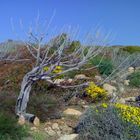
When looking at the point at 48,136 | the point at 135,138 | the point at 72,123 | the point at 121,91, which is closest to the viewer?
the point at 135,138

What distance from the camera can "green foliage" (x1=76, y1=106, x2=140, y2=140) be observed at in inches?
329

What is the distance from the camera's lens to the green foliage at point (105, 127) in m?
8.35

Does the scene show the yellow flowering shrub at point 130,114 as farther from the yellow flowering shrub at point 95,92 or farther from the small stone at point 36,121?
the yellow flowering shrub at point 95,92

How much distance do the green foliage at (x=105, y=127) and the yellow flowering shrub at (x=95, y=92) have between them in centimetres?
362

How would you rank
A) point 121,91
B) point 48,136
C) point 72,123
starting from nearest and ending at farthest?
point 48,136 → point 72,123 → point 121,91

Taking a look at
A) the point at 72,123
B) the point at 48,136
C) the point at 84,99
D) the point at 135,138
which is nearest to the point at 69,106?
the point at 84,99

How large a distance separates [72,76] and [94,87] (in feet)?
8.86

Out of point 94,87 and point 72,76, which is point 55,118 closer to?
point 94,87

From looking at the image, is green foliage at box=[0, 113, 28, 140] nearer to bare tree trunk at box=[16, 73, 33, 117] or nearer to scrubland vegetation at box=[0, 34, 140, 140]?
scrubland vegetation at box=[0, 34, 140, 140]

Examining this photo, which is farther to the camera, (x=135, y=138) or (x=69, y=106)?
(x=69, y=106)

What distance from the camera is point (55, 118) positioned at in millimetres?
9953

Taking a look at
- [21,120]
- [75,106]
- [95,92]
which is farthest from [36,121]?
[95,92]

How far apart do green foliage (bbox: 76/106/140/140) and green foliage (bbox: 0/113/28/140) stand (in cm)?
106

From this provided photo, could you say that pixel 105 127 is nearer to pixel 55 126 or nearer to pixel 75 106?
pixel 55 126
